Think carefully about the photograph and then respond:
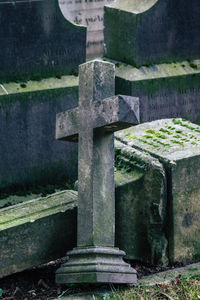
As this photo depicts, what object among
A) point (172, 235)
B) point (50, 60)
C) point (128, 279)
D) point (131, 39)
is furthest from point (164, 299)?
point (131, 39)

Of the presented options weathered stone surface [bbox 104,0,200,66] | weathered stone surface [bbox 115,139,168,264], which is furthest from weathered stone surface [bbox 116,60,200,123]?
weathered stone surface [bbox 115,139,168,264]

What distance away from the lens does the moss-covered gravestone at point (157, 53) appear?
7684 mm

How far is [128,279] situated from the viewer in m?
4.36

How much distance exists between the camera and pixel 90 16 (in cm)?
1042

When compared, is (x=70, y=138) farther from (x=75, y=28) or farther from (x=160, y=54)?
(x=160, y=54)

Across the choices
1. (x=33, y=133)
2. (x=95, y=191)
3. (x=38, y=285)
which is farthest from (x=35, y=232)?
(x=33, y=133)

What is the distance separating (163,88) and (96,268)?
3964mm

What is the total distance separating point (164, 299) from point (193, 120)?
165 inches

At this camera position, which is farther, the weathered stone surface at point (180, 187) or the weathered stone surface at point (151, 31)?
the weathered stone surface at point (151, 31)

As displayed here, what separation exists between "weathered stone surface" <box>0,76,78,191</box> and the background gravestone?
3.10 meters

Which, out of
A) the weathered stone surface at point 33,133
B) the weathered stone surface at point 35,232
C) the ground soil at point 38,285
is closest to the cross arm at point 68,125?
the weathered stone surface at point 35,232

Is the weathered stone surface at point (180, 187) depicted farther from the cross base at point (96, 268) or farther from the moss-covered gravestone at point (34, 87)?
the moss-covered gravestone at point (34, 87)

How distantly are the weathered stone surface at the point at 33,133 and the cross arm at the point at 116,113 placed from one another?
8.95ft

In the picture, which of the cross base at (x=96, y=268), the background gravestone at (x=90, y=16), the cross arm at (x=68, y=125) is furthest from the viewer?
the background gravestone at (x=90, y=16)
